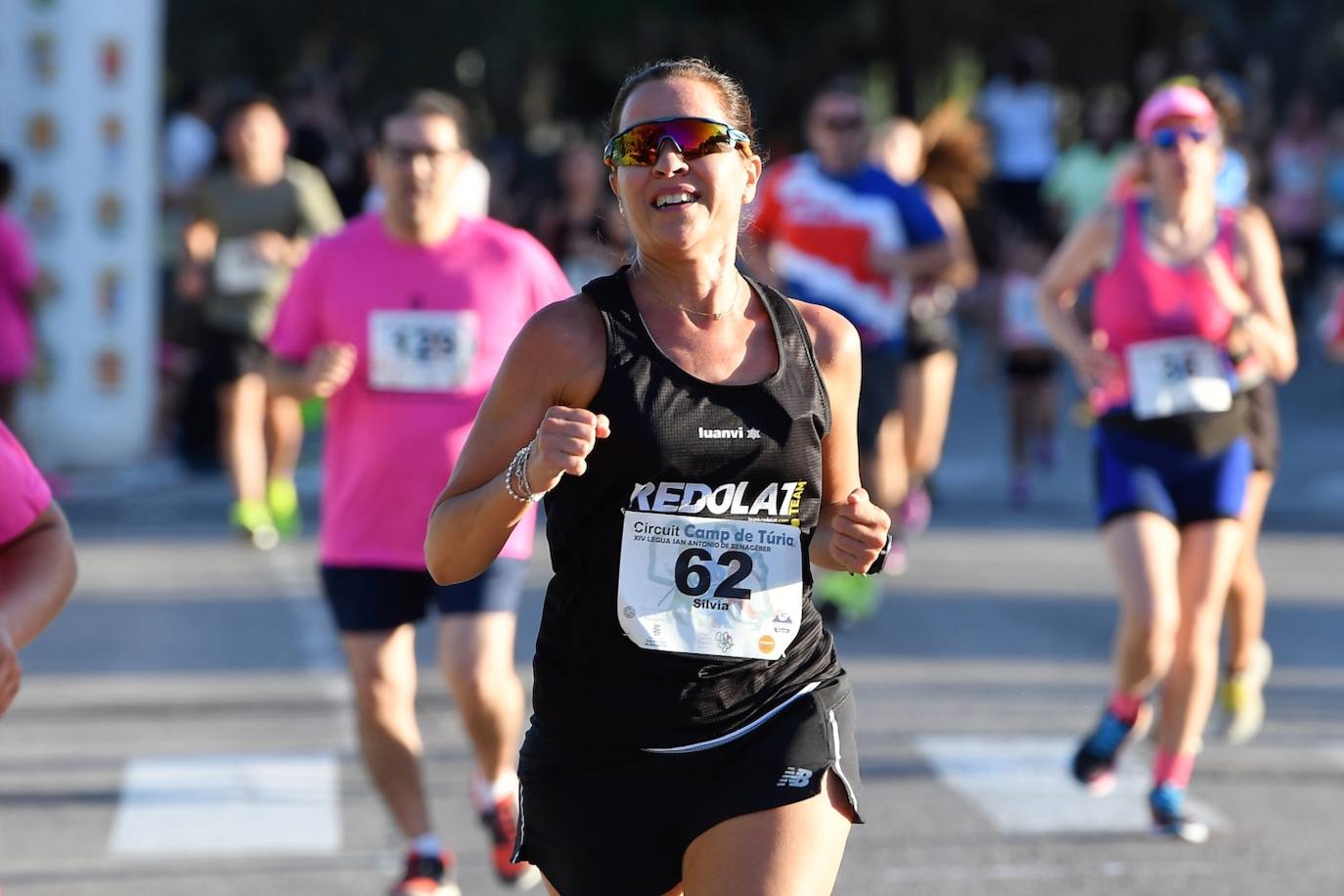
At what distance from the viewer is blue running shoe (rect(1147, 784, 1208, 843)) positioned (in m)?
6.79

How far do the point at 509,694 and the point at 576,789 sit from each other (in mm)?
2225

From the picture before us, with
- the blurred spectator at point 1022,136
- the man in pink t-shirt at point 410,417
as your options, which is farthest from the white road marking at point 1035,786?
the blurred spectator at point 1022,136

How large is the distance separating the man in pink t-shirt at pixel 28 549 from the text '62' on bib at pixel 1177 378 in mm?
4121

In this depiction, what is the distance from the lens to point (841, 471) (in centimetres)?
401

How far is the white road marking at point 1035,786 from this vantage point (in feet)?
22.9

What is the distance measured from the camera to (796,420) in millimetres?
3799

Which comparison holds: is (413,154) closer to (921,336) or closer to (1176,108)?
(1176,108)

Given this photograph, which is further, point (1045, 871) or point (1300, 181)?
point (1300, 181)

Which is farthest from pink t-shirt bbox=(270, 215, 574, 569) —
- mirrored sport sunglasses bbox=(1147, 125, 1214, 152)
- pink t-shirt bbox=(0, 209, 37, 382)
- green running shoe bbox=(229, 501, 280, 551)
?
pink t-shirt bbox=(0, 209, 37, 382)

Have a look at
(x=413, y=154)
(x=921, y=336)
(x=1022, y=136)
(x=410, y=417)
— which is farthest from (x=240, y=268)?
(x=1022, y=136)

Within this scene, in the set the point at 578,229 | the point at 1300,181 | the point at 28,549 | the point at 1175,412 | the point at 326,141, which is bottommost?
the point at 326,141

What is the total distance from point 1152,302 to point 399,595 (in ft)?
7.70

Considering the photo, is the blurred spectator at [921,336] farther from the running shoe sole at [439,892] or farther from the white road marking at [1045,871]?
the running shoe sole at [439,892]

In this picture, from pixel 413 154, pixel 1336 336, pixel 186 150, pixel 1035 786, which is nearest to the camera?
pixel 413 154
